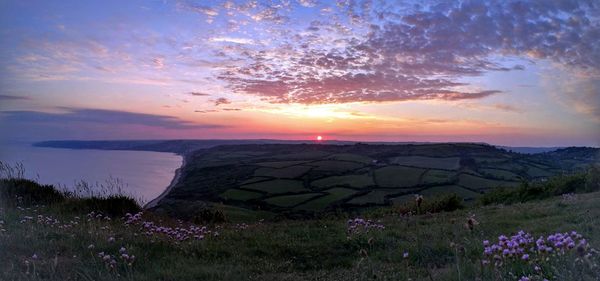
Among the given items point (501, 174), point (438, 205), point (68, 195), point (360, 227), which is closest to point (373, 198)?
point (501, 174)

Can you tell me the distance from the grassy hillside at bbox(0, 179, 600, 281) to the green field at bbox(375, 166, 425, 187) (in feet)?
151

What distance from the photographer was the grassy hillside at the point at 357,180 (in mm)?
47875

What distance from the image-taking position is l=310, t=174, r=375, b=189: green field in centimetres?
5753

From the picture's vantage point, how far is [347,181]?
6016 cm

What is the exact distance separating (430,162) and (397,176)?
1468 centimetres

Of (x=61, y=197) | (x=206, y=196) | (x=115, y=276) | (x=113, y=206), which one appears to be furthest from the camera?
(x=206, y=196)

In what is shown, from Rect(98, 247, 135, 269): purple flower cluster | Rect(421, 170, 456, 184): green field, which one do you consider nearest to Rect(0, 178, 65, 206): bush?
Rect(98, 247, 135, 269): purple flower cluster

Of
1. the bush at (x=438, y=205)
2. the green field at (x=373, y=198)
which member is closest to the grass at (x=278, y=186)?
the green field at (x=373, y=198)

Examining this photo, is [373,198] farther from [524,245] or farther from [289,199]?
[524,245]

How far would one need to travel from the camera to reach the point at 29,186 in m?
14.8

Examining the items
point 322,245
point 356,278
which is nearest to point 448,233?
point 322,245

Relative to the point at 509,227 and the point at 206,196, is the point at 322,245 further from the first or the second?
the point at 206,196

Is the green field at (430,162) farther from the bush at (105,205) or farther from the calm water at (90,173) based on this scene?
the bush at (105,205)

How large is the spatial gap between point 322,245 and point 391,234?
1664mm
